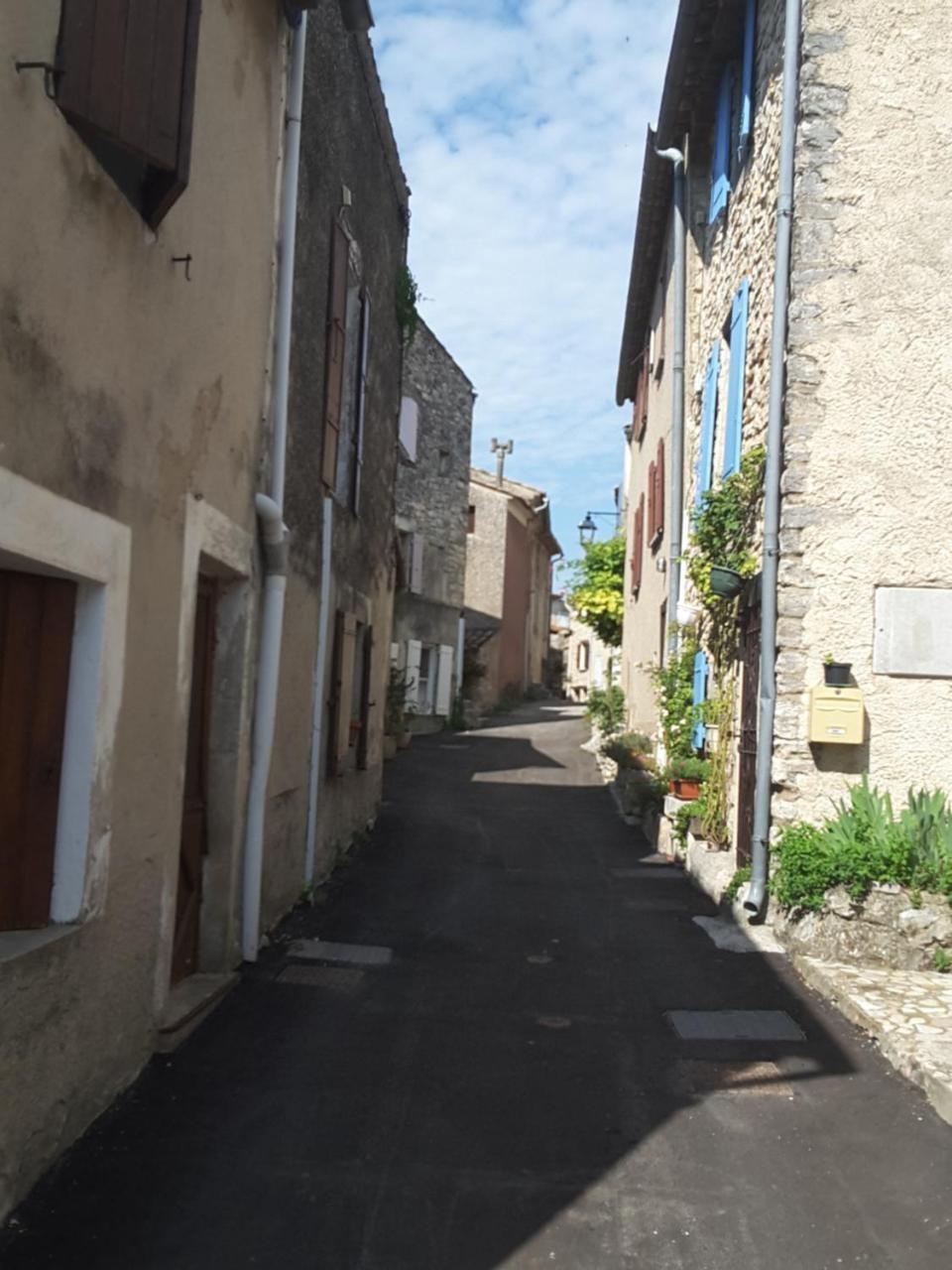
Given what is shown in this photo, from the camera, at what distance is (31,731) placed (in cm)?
379

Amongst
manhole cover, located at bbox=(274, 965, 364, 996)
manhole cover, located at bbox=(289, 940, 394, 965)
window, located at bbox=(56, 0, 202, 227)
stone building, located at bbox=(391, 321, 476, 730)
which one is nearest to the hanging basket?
manhole cover, located at bbox=(289, 940, 394, 965)

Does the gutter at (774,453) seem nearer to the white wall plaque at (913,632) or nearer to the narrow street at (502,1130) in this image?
the white wall plaque at (913,632)

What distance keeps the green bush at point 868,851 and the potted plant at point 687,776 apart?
2478 millimetres

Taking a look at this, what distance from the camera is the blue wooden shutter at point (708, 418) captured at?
32.6 ft

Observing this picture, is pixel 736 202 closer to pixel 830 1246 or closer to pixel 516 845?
pixel 516 845

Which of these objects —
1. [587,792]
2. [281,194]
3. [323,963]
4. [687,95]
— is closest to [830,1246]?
[323,963]

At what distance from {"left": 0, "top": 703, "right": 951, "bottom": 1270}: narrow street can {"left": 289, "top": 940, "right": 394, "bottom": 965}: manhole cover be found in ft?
0.28

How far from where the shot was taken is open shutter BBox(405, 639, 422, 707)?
864 inches

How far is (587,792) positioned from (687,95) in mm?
8190

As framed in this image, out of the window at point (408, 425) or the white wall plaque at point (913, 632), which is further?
the window at point (408, 425)

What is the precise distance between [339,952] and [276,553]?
229 centimetres

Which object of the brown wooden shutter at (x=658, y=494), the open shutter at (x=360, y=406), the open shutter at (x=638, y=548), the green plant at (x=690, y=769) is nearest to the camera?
the open shutter at (x=360, y=406)

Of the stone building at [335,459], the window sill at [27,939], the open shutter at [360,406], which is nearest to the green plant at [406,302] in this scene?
the stone building at [335,459]

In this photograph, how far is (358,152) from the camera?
907cm
